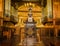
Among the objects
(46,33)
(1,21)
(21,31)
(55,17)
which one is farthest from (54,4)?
(1,21)

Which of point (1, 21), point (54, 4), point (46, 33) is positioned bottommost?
point (46, 33)

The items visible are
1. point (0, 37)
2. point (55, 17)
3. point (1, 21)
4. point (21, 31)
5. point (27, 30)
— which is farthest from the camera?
point (21, 31)

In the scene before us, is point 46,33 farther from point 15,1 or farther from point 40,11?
point 15,1

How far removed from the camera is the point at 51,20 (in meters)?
10.8

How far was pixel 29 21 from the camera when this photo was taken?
9086 millimetres

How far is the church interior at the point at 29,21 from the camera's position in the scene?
829 centimetres

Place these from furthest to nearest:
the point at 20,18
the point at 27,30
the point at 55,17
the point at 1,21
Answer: the point at 20,18 < the point at 55,17 < the point at 1,21 < the point at 27,30

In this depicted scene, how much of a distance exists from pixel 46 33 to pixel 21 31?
1.52 m

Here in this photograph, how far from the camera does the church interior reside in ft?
27.2

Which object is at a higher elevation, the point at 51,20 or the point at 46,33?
the point at 51,20

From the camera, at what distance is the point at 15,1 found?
13.6 m

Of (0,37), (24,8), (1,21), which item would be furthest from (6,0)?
(0,37)

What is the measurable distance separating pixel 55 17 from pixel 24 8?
3.69m

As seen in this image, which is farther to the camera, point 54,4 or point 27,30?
point 54,4
